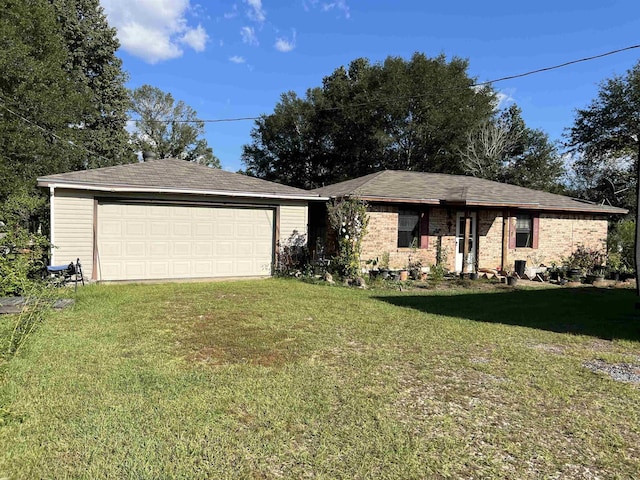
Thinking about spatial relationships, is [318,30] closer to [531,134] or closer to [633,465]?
[633,465]

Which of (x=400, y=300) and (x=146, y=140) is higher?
(x=146, y=140)

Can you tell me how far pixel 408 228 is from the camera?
13781mm

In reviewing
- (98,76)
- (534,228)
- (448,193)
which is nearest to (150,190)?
(448,193)

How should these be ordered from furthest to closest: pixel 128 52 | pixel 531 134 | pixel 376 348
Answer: pixel 531 134
pixel 128 52
pixel 376 348

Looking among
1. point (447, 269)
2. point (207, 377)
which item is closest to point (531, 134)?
point (447, 269)

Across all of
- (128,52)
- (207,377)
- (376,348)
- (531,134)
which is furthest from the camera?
(531,134)

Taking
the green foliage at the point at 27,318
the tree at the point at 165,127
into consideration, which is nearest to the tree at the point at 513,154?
the tree at the point at 165,127

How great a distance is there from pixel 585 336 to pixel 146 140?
39.2 m

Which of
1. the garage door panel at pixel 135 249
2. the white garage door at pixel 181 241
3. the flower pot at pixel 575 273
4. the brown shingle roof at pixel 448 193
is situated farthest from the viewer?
the flower pot at pixel 575 273

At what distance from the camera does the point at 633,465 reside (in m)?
2.96

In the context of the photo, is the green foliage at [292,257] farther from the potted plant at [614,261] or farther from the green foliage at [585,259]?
the potted plant at [614,261]

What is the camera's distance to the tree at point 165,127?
38375mm

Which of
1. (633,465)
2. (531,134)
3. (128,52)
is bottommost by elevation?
(633,465)

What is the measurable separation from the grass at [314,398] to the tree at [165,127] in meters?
34.5
